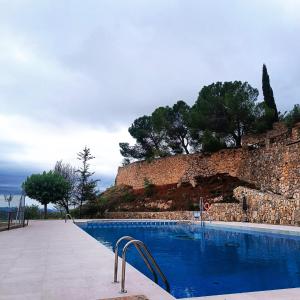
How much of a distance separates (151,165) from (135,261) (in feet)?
68.9

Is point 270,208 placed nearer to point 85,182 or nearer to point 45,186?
point 45,186

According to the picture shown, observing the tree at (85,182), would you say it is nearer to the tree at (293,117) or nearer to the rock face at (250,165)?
the rock face at (250,165)

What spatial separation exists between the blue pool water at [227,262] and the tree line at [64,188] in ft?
28.8

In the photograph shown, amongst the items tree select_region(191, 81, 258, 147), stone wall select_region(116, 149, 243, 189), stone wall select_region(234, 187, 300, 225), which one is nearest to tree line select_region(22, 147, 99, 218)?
stone wall select_region(116, 149, 243, 189)

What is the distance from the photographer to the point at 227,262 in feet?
26.5

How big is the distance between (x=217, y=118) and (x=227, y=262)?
55.0 ft

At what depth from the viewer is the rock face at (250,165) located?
58.4 ft

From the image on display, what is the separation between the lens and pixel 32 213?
21562 millimetres

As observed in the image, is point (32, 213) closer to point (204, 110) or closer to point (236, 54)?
point (204, 110)

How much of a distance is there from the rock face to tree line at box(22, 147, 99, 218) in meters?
6.01

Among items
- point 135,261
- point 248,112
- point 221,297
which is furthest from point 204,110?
point 221,297

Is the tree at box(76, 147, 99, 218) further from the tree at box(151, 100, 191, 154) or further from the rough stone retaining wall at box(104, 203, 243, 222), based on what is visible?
the tree at box(151, 100, 191, 154)

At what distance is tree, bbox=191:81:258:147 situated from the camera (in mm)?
22953

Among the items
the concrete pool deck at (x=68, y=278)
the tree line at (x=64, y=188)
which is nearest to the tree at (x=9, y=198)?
the tree line at (x=64, y=188)
